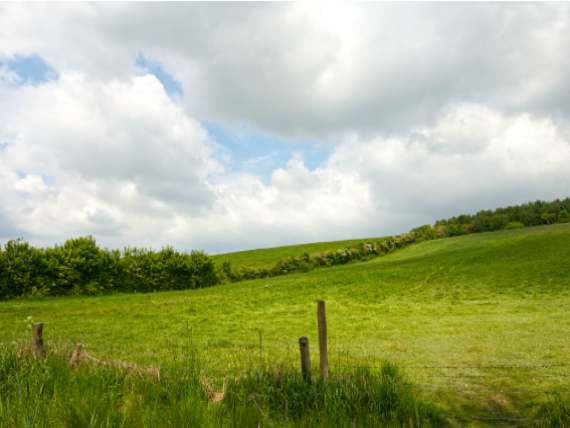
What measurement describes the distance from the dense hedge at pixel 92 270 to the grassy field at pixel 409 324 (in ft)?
9.76

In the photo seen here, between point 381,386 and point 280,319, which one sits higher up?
point 381,386

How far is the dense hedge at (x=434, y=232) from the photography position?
5356cm

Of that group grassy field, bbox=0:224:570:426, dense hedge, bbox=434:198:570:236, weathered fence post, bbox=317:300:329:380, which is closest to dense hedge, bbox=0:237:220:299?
grassy field, bbox=0:224:570:426

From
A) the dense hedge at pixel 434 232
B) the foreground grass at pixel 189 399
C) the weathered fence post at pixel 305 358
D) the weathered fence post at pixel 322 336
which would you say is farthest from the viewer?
the dense hedge at pixel 434 232

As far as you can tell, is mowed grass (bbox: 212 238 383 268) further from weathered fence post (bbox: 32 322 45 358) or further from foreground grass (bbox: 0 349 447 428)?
foreground grass (bbox: 0 349 447 428)

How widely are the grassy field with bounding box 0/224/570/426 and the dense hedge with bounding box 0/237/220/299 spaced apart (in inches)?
117

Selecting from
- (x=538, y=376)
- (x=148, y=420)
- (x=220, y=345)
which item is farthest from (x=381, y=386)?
(x=220, y=345)

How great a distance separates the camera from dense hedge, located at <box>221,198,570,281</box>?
53562 millimetres

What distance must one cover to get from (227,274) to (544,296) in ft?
106

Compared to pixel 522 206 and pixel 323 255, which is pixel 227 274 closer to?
pixel 323 255

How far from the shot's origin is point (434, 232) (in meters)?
67.3

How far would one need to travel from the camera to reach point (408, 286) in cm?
→ 3528

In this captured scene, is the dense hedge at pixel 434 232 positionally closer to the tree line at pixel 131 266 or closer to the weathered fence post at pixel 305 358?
the tree line at pixel 131 266

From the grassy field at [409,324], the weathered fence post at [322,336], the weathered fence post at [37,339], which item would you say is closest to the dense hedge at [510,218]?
the grassy field at [409,324]
